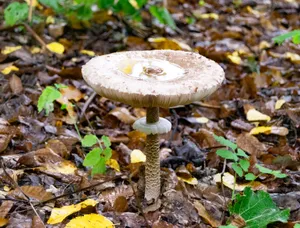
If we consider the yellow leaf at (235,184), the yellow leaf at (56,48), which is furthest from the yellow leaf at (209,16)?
the yellow leaf at (235,184)

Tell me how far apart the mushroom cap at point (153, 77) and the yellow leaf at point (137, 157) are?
33.6 inches

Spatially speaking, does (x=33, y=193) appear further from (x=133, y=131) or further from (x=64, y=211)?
(x=133, y=131)

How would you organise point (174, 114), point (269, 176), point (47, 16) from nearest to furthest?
point (269, 176), point (174, 114), point (47, 16)

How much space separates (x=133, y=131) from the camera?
3.75 metres

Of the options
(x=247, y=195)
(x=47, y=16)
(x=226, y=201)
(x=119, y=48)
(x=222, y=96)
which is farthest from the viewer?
(x=47, y=16)

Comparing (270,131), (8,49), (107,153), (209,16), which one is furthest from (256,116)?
(209,16)

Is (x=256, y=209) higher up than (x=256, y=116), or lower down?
higher up

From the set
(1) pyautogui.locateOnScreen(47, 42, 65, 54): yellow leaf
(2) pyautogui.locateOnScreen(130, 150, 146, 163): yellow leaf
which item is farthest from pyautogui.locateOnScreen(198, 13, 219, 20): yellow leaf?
(2) pyautogui.locateOnScreen(130, 150, 146, 163): yellow leaf

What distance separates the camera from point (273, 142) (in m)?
3.85

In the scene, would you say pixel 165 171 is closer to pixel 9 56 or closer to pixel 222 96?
pixel 222 96

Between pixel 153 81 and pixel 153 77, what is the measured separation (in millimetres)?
134

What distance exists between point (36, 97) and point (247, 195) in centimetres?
212

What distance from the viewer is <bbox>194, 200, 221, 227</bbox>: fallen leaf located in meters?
2.77

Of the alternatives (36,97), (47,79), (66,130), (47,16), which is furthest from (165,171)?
(47,16)
